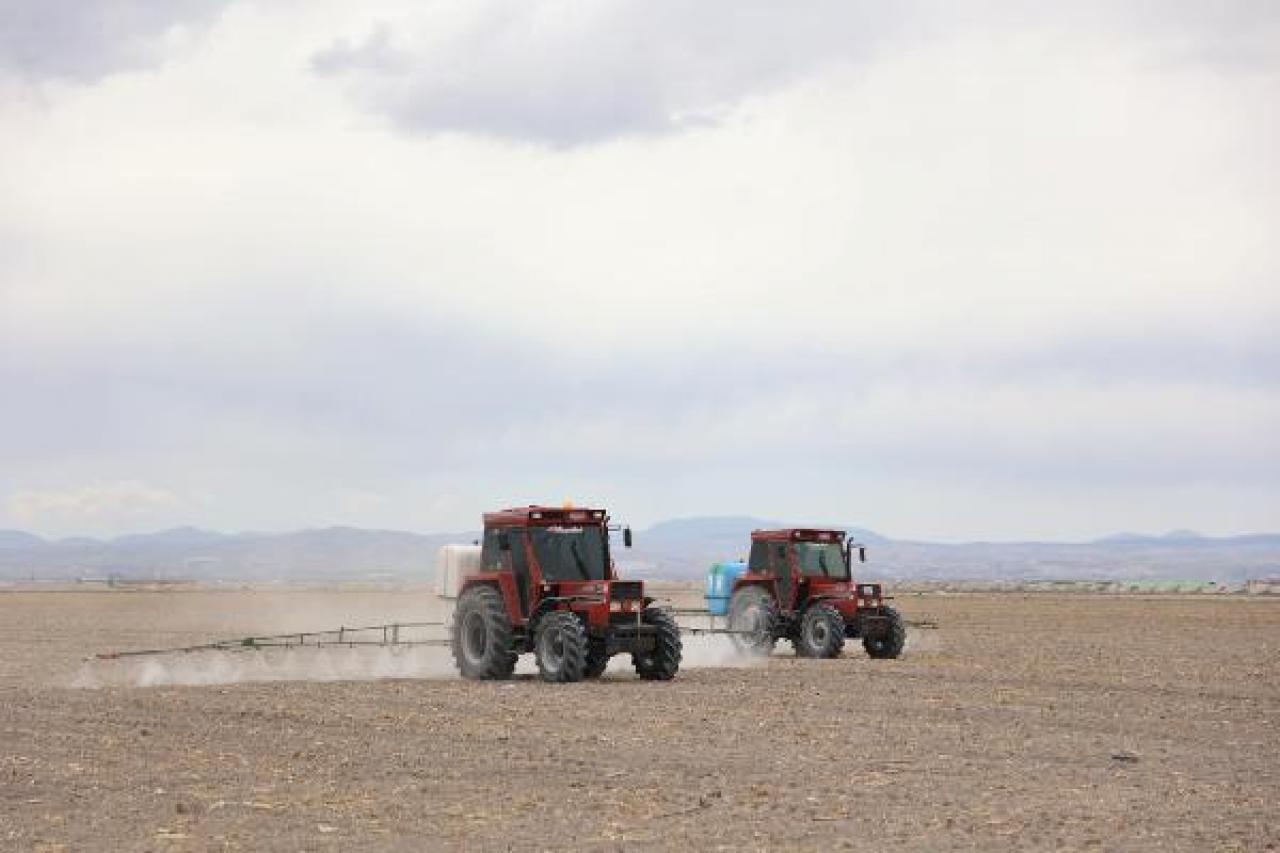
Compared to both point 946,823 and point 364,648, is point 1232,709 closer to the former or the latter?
point 946,823

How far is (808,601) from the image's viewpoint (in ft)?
114

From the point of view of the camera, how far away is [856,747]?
1852 centimetres

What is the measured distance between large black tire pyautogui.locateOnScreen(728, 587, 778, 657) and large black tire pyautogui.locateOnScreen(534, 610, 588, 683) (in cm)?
781

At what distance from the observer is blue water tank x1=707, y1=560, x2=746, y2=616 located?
120 ft

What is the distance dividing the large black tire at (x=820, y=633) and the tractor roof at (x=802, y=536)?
1.52 meters

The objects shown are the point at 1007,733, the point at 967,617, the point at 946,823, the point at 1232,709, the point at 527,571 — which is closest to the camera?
the point at 946,823

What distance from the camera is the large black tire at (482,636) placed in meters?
27.2

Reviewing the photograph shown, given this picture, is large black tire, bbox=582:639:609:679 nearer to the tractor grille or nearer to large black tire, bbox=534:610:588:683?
large black tire, bbox=534:610:588:683

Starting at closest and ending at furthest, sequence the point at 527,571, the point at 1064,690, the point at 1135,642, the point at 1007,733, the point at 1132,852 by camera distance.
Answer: the point at 1132,852 < the point at 1007,733 < the point at 1064,690 < the point at 527,571 < the point at 1135,642

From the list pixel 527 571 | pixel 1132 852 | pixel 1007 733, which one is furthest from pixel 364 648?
pixel 1132 852

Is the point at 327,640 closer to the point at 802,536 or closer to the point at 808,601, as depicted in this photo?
the point at 802,536

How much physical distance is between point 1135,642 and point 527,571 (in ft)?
65.3

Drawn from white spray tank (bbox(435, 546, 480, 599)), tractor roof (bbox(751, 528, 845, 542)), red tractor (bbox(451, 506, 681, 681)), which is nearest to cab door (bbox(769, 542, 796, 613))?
tractor roof (bbox(751, 528, 845, 542))

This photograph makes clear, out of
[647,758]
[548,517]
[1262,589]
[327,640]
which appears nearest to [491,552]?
[548,517]
